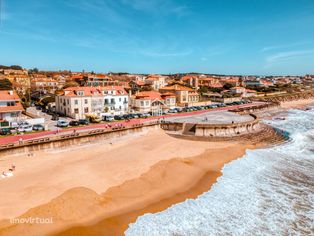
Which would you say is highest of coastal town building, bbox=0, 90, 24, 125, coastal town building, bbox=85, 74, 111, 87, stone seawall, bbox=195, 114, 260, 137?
coastal town building, bbox=85, 74, 111, 87

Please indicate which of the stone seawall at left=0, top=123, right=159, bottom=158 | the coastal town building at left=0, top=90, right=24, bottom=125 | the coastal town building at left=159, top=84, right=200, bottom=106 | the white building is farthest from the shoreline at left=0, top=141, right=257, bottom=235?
the coastal town building at left=159, top=84, right=200, bottom=106

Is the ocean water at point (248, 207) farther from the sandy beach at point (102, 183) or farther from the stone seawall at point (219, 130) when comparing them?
the stone seawall at point (219, 130)

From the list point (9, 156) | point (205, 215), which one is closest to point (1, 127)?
point (9, 156)

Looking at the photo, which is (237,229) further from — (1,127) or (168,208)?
(1,127)

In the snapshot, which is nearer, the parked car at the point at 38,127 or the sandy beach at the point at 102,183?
the sandy beach at the point at 102,183

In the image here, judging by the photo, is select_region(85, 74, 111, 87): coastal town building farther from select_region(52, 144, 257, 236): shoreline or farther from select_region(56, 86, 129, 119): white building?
select_region(52, 144, 257, 236): shoreline

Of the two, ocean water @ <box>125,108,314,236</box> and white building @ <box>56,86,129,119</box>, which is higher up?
white building @ <box>56,86,129,119</box>

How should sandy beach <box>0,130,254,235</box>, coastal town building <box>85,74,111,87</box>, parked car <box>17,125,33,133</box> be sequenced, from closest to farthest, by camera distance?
sandy beach <box>0,130,254,235</box> → parked car <box>17,125,33,133</box> → coastal town building <box>85,74,111,87</box>

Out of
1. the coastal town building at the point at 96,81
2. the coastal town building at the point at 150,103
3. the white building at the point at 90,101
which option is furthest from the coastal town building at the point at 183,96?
the coastal town building at the point at 96,81
